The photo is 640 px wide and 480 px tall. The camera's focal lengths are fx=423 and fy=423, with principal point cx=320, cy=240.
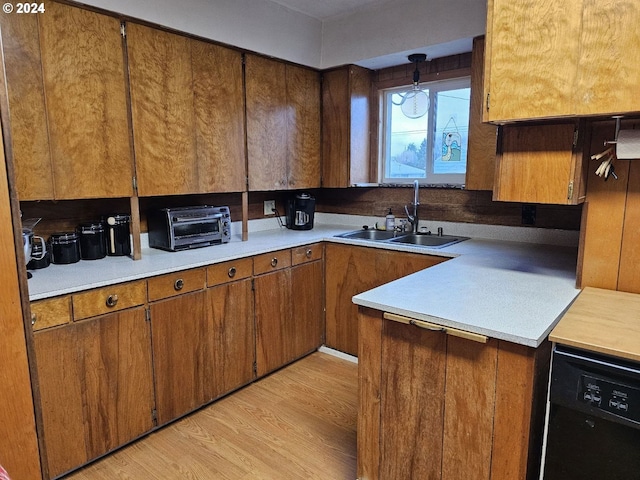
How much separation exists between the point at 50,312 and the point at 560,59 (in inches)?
85.1

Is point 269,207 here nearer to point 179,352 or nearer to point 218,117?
point 218,117

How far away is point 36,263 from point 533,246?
278cm

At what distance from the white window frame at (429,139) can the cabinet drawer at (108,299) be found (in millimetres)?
2142

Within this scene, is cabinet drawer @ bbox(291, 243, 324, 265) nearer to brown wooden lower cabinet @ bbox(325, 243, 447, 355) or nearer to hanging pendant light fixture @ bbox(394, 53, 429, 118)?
brown wooden lower cabinet @ bbox(325, 243, 447, 355)

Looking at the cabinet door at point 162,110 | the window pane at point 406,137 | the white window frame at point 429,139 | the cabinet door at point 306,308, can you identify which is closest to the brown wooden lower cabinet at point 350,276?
the cabinet door at point 306,308

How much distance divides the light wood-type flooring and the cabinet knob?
0.76 metres

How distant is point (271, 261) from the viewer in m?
2.72

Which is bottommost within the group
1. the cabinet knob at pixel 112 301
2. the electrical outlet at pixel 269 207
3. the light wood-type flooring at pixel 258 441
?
the light wood-type flooring at pixel 258 441

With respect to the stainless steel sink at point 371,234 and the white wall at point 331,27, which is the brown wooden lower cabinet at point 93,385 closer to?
the white wall at point 331,27

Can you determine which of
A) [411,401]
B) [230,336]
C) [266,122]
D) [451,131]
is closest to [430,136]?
[451,131]

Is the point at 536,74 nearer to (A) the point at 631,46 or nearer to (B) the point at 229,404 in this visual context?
(A) the point at 631,46

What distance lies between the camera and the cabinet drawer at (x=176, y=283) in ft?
6.94

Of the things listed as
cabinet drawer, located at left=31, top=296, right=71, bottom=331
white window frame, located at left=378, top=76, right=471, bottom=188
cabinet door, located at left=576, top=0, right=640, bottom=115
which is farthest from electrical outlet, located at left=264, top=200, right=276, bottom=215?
cabinet door, located at left=576, top=0, right=640, bottom=115

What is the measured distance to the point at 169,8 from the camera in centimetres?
229
